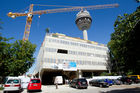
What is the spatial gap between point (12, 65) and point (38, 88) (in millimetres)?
12260

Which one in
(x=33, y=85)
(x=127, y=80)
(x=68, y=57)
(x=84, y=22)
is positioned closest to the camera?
(x=33, y=85)

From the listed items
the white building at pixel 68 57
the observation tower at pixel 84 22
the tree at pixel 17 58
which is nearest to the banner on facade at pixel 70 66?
the white building at pixel 68 57

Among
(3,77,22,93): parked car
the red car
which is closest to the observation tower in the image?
the red car

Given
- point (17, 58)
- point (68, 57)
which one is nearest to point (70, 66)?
point (68, 57)

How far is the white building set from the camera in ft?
106

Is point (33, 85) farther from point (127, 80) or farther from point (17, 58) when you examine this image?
point (127, 80)

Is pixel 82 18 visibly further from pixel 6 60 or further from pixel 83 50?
pixel 6 60

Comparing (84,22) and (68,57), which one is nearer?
(68,57)

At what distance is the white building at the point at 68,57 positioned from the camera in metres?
32.4

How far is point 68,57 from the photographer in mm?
35656

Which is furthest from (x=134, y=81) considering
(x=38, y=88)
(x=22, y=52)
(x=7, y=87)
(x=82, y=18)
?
(x=82, y=18)

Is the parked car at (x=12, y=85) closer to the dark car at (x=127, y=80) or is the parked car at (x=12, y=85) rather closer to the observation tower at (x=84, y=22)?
the dark car at (x=127, y=80)

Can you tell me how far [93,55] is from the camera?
136ft

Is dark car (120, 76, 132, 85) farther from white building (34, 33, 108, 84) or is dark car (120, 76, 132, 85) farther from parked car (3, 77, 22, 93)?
parked car (3, 77, 22, 93)
